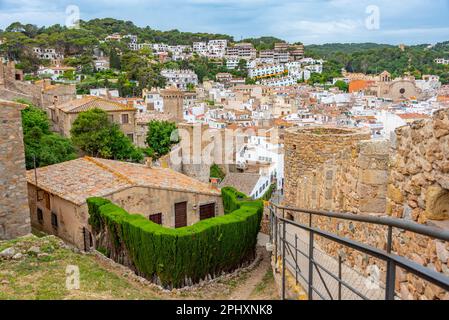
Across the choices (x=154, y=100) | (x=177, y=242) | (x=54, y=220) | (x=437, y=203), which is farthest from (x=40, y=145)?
(x=154, y=100)

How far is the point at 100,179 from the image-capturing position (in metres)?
15.5

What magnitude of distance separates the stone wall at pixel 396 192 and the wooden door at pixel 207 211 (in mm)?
5876

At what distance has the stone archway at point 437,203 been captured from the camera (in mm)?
4027

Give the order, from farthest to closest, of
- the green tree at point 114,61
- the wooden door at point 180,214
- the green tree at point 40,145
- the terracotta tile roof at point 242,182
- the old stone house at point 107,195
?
1. the green tree at point 114,61
2. the terracotta tile roof at point 242,182
3. the green tree at point 40,145
4. the wooden door at point 180,214
5. the old stone house at point 107,195

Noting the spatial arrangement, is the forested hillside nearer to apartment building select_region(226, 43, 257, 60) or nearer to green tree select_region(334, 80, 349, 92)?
apartment building select_region(226, 43, 257, 60)

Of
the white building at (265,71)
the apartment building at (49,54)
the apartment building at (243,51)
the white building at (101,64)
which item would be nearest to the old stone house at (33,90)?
the white building at (101,64)

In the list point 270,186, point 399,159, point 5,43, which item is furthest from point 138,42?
point 399,159

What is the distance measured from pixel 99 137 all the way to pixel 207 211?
A: 15.4m

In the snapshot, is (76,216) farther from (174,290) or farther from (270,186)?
(270,186)

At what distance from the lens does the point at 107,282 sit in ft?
36.0

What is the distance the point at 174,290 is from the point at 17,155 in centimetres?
559

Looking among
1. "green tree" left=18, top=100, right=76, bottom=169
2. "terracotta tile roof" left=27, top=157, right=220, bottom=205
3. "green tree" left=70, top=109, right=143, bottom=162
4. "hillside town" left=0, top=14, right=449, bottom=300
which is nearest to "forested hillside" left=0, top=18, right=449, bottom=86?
"hillside town" left=0, top=14, right=449, bottom=300

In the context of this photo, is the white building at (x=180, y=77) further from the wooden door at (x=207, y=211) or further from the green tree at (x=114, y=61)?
the wooden door at (x=207, y=211)

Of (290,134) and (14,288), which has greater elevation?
(290,134)
